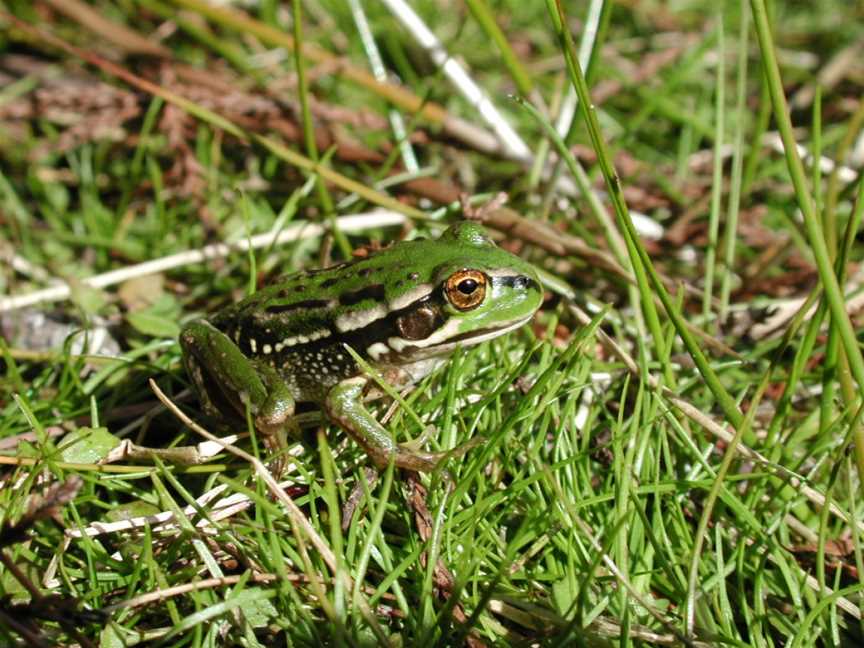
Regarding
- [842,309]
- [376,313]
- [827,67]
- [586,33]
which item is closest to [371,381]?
[376,313]

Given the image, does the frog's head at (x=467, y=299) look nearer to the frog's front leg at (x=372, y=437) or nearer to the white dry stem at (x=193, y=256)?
the frog's front leg at (x=372, y=437)

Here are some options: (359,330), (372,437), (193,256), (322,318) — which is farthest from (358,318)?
(193,256)

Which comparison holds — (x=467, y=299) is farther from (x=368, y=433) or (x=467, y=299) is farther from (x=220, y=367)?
(x=220, y=367)

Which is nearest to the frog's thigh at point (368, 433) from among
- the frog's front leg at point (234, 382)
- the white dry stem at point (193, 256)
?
the frog's front leg at point (234, 382)

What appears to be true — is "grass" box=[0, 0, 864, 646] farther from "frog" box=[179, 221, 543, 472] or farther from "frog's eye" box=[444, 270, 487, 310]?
"frog's eye" box=[444, 270, 487, 310]

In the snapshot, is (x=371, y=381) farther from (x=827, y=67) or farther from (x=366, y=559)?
(x=827, y=67)

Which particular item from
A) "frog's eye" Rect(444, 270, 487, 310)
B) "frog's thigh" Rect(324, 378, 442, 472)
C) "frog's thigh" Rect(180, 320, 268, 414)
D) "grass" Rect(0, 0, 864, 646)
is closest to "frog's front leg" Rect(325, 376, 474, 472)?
"frog's thigh" Rect(324, 378, 442, 472)

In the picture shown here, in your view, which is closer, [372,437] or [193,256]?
[372,437]
